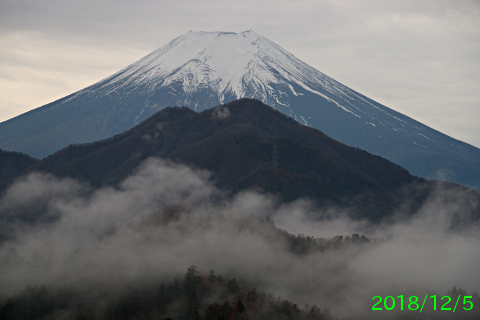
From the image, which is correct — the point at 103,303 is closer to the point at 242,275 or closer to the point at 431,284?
the point at 242,275

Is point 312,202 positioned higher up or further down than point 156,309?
higher up

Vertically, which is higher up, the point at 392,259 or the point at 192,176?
the point at 192,176

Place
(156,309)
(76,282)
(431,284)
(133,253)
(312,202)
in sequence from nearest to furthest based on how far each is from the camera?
(156,309) < (76,282) < (133,253) < (431,284) < (312,202)

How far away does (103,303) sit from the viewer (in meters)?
110

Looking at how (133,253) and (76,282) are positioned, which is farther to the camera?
(133,253)

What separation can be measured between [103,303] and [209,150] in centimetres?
8531

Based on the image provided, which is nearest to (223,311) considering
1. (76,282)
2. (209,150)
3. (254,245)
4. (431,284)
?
(76,282)

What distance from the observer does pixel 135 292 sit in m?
112

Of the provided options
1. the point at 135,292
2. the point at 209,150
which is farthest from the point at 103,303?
the point at 209,150

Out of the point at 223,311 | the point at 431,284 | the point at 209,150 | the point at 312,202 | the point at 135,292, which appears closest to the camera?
the point at 223,311

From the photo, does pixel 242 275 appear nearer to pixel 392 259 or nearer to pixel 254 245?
pixel 254 245

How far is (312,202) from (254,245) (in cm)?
3733

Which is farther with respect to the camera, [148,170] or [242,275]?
[148,170]

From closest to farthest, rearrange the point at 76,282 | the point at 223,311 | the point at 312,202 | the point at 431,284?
the point at 223,311
the point at 76,282
the point at 431,284
the point at 312,202
